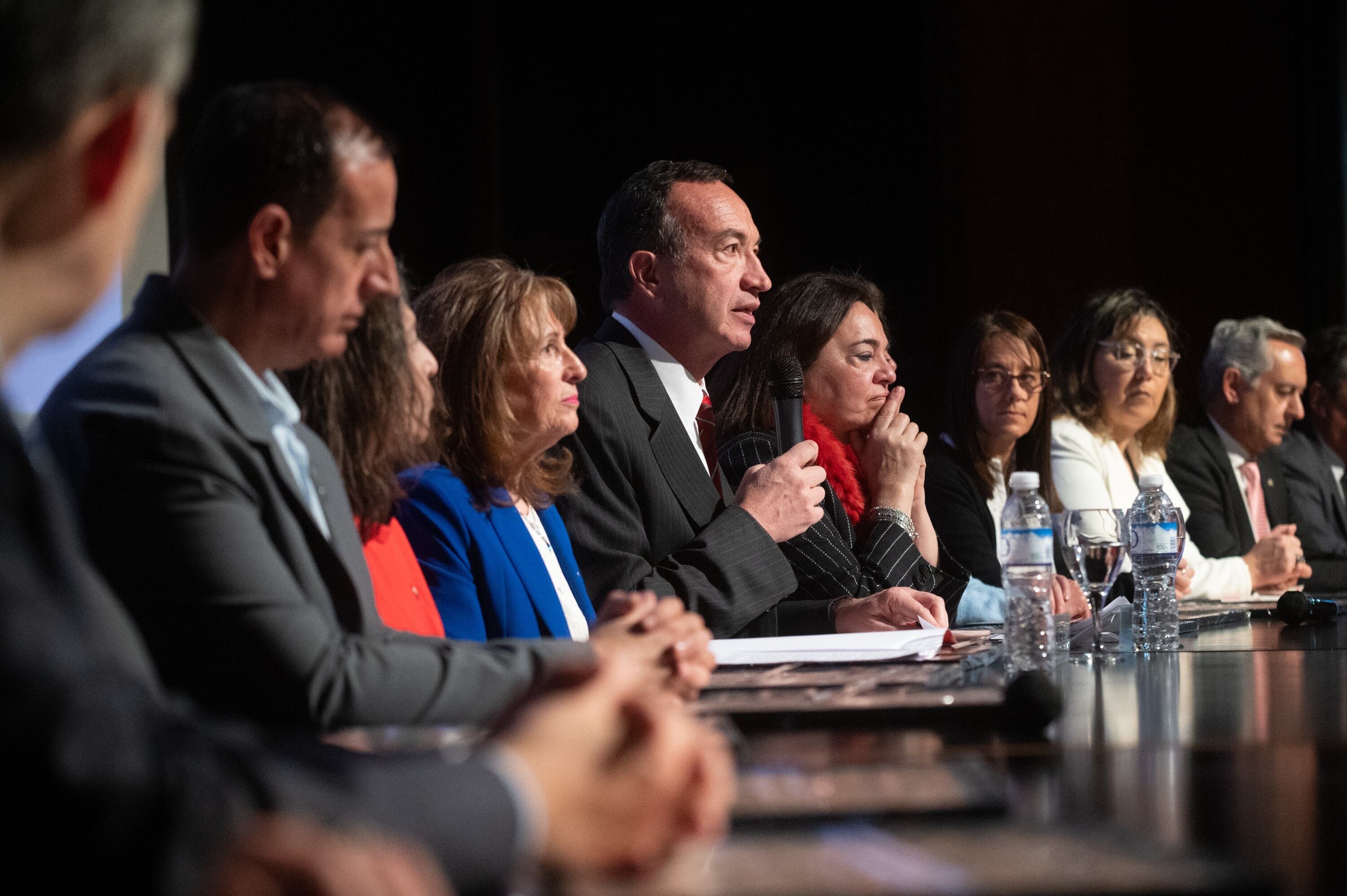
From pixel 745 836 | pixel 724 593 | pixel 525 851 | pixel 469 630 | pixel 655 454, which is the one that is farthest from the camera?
pixel 655 454

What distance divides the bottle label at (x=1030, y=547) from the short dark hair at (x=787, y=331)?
106cm

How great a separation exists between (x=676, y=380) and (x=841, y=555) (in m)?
0.50

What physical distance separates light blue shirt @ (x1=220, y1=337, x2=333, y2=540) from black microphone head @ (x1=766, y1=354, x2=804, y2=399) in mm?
1245

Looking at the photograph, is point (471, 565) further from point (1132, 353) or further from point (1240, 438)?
point (1240, 438)

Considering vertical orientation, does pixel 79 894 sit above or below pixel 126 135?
below

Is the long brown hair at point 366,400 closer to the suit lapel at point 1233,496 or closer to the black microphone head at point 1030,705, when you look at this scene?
the black microphone head at point 1030,705

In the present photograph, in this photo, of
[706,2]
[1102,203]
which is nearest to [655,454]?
[706,2]

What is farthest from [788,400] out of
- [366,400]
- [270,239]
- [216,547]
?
[216,547]

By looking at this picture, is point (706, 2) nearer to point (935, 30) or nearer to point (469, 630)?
point (935, 30)

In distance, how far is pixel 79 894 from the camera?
1.76 ft

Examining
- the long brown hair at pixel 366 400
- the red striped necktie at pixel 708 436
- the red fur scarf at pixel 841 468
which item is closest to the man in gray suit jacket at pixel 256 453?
the long brown hair at pixel 366 400

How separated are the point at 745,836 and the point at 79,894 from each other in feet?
1.23

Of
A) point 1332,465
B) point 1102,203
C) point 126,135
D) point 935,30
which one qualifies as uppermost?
point 935,30

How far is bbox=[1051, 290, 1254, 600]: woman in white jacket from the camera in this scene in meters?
3.90
